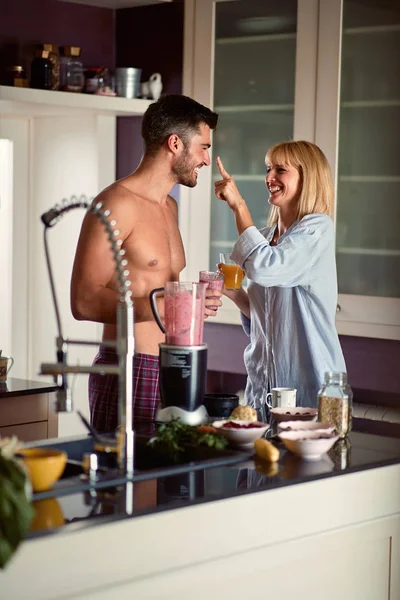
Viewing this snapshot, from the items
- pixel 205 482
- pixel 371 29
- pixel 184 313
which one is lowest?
pixel 205 482

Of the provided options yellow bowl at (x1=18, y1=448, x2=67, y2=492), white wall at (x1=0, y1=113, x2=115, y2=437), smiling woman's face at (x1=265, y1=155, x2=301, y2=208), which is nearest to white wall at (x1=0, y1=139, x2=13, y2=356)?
white wall at (x1=0, y1=113, x2=115, y2=437)

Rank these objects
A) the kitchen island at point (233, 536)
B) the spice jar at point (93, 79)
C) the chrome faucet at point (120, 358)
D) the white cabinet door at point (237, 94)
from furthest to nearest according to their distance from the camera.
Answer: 1. the spice jar at point (93, 79)
2. the white cabinet door at point (237, 94)
3. the chrome faucet at point (120, 358)
4. the kitchen island at point (233, 536)

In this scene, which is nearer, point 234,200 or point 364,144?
point 234,200

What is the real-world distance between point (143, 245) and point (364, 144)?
50.4 inches

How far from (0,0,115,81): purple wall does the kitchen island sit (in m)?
2.77

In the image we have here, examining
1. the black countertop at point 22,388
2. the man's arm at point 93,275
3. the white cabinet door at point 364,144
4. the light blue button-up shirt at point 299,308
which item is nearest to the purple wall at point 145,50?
the white cabinet door at point 364,144

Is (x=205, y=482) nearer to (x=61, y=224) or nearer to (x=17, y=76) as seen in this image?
(x=17, y=76)

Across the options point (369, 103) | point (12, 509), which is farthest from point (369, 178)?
point (12, 509)

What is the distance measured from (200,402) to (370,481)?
1.61 feet

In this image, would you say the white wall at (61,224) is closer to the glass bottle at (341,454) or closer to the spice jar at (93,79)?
the spice jar at (93,79)

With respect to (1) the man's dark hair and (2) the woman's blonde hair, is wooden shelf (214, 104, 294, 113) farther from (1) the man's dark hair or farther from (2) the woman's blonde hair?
(1) the man's dark hair

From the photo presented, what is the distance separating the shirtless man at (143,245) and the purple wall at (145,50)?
5.43 feet

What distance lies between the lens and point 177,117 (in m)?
3.13

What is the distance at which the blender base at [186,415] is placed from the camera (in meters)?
2.52
